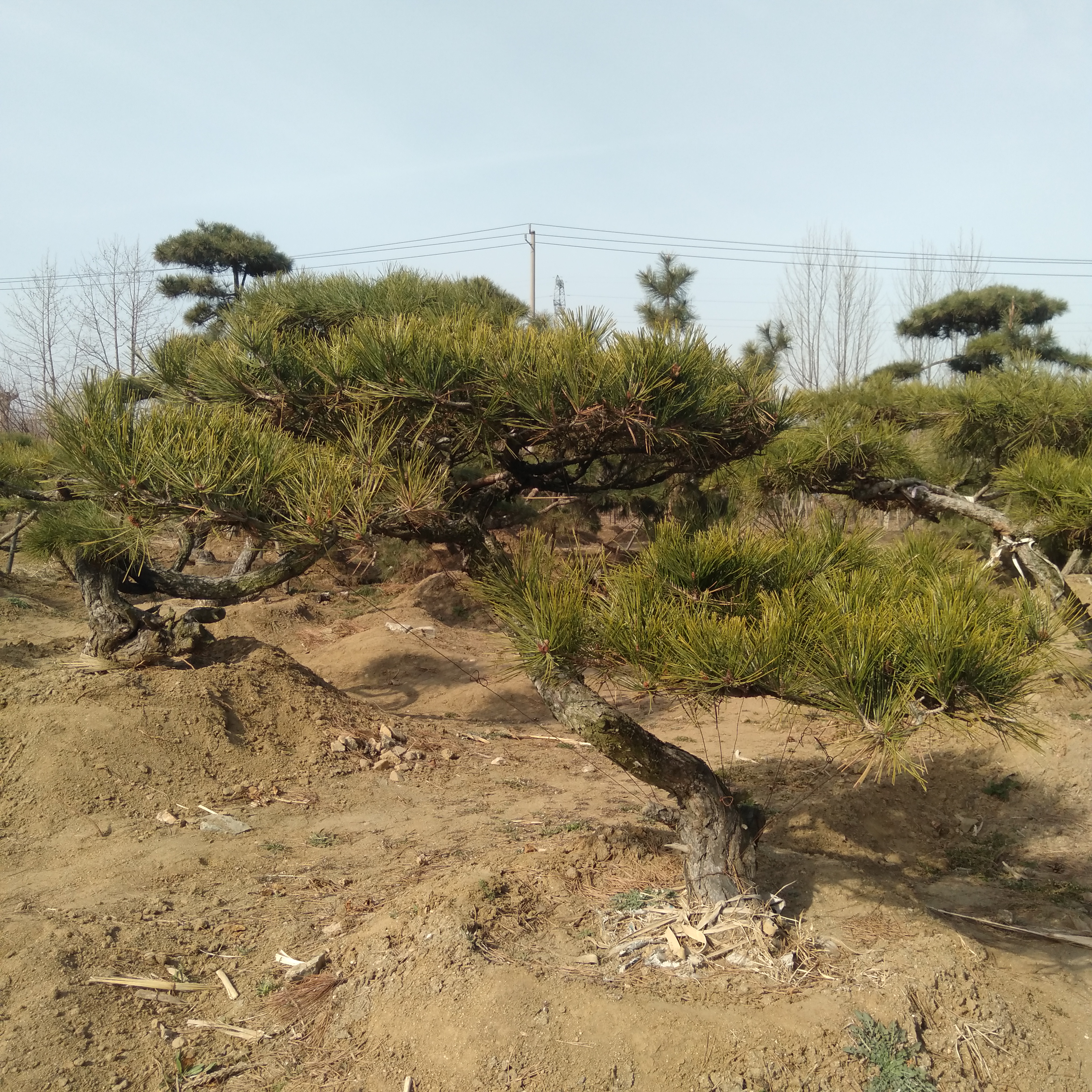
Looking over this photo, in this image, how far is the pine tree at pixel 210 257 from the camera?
13.7 metres

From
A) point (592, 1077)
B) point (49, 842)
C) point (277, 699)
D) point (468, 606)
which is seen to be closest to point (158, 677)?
point (277, 699)

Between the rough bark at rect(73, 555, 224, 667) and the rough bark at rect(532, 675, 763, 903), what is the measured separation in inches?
140

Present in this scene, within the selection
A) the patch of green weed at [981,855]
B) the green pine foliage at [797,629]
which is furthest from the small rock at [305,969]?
the patch of green weed at [981,855]

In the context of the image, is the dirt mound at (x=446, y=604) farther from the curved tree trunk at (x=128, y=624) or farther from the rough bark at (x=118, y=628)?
the rough bark at (x=118, y=628)

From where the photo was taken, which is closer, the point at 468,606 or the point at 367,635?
the point at 367,635

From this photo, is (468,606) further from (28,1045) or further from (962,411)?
(28,1045)

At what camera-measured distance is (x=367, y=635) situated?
8.14 m

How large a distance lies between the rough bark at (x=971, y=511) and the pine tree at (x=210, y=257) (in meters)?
11.5

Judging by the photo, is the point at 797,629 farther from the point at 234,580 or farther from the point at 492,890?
the point at 234,580

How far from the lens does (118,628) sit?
17.8 ft

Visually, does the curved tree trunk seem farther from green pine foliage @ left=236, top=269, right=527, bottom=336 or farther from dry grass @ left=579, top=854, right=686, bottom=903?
Answer: dry grass @ left=579, top=854, right=686, bottom=903

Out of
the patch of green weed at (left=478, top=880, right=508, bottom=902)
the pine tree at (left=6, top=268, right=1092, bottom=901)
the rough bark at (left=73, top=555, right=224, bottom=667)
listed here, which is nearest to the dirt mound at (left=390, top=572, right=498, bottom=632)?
the rough bark at (left=73, top=555, right=224, bottom=667)

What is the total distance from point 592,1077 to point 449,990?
20.0 inches

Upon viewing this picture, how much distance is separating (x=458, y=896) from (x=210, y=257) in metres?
13.4
